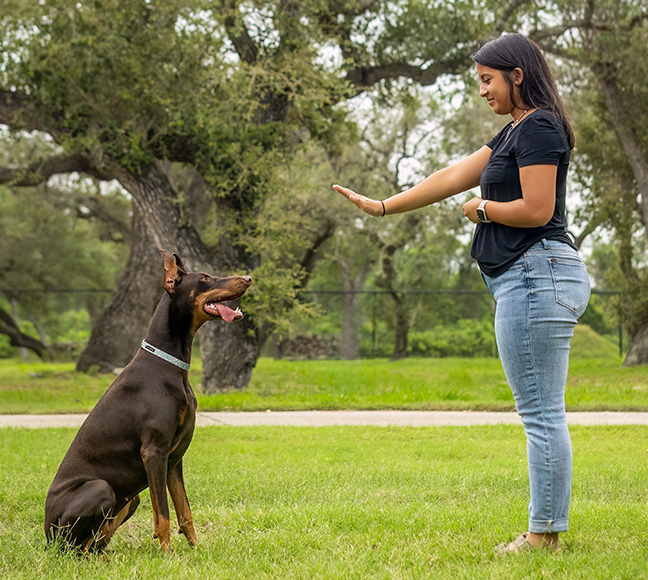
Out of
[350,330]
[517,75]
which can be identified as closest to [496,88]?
[517,75]

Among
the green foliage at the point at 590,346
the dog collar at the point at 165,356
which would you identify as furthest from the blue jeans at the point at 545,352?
the green foliage at the point at 590,346

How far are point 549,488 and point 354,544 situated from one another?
1.02 m

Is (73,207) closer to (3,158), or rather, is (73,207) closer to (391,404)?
(3,158)

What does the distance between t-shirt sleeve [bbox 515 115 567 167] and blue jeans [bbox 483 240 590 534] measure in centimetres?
36

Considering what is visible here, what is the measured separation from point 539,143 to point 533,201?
0.24 meters

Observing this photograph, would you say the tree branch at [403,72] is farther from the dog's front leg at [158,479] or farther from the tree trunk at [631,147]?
the dog's front leg at [158,479]

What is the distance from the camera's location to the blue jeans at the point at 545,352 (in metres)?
2.95

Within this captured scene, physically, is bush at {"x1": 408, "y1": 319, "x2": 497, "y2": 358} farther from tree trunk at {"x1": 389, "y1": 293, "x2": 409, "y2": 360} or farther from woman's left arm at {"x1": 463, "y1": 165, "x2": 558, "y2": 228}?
woman's left arm at {"x1": 463, "y1": 165, "x2": 558, "y2": 228}

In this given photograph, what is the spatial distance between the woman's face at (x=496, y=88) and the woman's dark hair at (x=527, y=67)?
0.06 feet

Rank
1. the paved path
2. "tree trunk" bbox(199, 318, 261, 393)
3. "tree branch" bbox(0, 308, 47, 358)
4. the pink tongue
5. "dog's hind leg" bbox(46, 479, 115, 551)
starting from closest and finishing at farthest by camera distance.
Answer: "dog's hind leg" bbox(46, 479, 115, 551) < the pink tongue < the paved path < "tree trunk" bbox(199, 318, 261, 393) < "tree branch" bbox(0, 308, 47, 358)

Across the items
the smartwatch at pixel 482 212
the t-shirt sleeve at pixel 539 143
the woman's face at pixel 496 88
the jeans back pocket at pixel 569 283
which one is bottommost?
the jeans back pocket at pixel 569 283

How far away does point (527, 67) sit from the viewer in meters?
3.00

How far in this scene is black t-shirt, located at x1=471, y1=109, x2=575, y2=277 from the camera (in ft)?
9.43

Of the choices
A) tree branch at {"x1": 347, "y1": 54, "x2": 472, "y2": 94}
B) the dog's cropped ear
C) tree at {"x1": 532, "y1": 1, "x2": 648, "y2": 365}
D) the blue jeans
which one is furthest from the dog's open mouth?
tree at {"x1": 532, "y1": 1, "x2": 648, "y2": 365}
